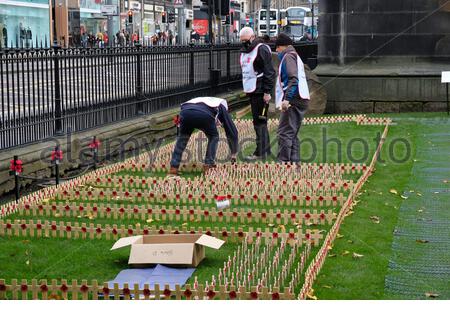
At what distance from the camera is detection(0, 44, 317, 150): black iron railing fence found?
40.7 ft

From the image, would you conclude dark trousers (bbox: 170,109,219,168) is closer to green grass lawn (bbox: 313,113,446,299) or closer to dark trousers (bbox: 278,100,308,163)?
dark trousers (bbox: 278,100,308,163)

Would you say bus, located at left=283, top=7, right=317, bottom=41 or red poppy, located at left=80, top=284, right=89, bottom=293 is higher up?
bus, located at left=283, top=7, right=317, bottom=41

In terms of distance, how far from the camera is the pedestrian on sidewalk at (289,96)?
1253 centimetres

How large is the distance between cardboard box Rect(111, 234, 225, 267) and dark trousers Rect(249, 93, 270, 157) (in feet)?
21.6

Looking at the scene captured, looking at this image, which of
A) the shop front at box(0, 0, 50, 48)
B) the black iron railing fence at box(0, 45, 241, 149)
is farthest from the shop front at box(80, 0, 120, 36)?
the black iron railing fence at box(0, 45, 241, 149)

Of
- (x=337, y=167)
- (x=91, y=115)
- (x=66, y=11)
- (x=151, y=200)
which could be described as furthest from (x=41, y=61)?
(x=66, y=11)

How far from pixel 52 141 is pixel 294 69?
3.57 meters

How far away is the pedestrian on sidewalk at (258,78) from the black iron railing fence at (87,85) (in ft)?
8.47

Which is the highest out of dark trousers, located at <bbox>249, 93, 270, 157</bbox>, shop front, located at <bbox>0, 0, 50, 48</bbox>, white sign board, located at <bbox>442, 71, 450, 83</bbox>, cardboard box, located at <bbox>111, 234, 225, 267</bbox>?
shop front, located at <bbox>0, 0, 50, 48</bbox>

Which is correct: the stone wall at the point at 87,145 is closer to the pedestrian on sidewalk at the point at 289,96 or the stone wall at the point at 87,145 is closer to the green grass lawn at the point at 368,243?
the pedestrian on sidewalk at the point at 289,96

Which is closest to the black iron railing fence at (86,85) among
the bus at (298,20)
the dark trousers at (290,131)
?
the dark trousers at (290,131)

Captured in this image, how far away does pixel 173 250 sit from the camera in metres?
7.71

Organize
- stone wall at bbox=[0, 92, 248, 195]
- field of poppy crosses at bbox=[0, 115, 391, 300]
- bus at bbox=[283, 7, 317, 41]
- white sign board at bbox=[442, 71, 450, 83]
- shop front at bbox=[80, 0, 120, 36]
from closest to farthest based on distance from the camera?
field of poppy crosses at bbox=[0, 115, 391, 300] → stone wall at bbox=[0, 92, 248, 195] → white sign board at bbox=[442, 71, 450, 83] → shop front at bbox=[80, 0, 120, 36] → bus at bbox=[283, 7, 317, 41]

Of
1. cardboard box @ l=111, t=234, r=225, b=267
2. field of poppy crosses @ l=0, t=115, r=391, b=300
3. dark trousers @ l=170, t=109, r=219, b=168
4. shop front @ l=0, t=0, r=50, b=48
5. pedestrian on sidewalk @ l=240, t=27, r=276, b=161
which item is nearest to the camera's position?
field of poppy crosses @ l=0, t=115, r=391, b=300
